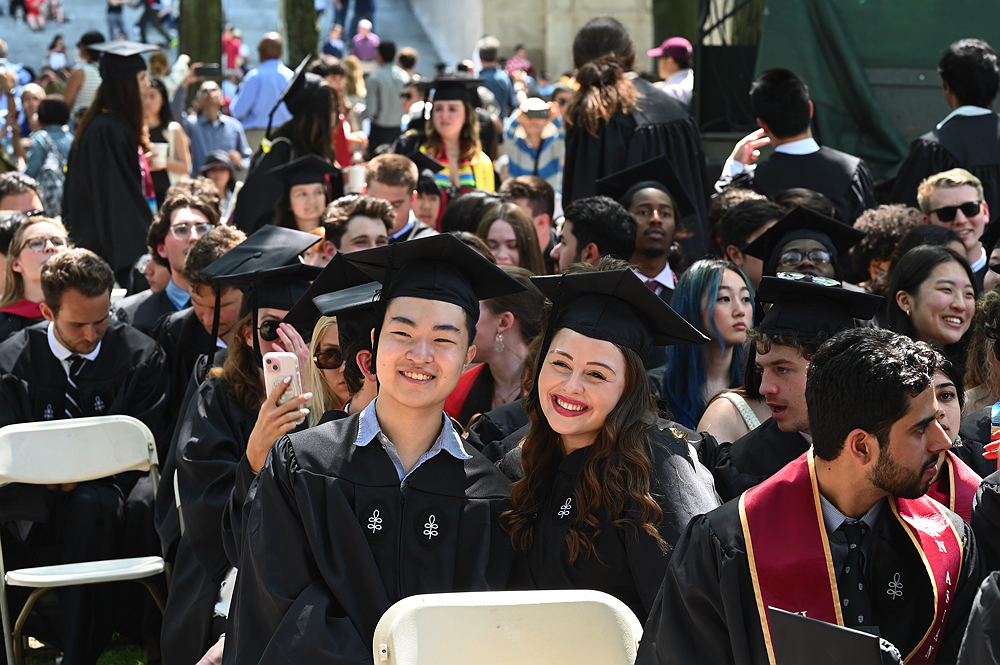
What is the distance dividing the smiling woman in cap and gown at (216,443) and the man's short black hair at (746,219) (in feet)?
7.26

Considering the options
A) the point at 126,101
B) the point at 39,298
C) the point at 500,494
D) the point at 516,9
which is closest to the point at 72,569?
the point at 39,298

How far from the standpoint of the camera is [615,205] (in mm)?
5281

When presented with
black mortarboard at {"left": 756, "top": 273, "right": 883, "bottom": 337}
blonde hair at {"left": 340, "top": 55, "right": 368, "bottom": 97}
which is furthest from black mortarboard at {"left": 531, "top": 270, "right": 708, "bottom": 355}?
blonde hair at {"left": 340, "top": 55, "right": 368, "bottom": 97}

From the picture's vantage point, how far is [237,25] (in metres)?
24.2

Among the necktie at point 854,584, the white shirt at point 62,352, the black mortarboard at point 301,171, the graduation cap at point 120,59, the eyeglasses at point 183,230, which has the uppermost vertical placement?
the graduation cap at point 120,59

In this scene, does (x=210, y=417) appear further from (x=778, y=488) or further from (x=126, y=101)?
(x=126, y=101)

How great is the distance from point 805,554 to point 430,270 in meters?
1.33

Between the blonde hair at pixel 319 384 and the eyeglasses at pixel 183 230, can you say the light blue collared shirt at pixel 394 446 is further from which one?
the eyeglasses at pixel 183 230

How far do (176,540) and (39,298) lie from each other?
195cm

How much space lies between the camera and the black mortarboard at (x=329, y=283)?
Answer: 346 centimetres

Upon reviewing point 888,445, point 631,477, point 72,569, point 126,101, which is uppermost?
point 126,101

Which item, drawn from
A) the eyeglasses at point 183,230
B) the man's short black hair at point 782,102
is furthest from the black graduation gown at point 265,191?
the man's short black hair at point 782,102

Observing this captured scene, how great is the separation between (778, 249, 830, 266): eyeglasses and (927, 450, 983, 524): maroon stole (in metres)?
1.95

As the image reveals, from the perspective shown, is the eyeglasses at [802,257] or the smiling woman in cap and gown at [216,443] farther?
the eyeglasses at [802,257]
